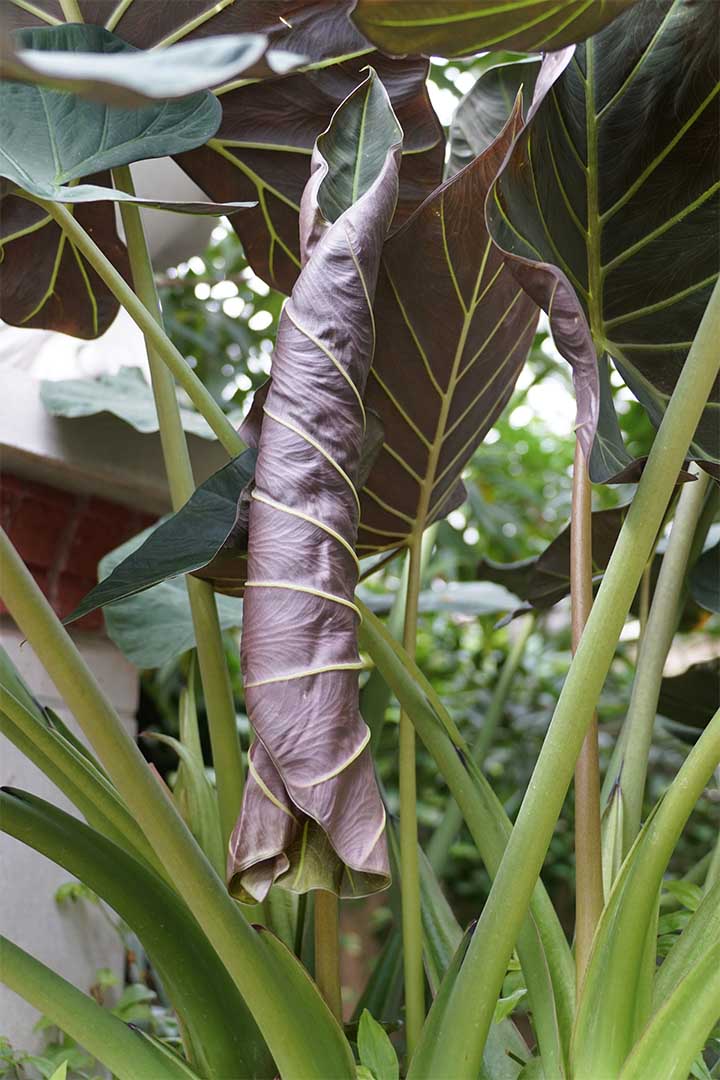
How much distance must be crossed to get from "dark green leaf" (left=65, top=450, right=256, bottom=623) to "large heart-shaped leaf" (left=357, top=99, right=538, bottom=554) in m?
0.20

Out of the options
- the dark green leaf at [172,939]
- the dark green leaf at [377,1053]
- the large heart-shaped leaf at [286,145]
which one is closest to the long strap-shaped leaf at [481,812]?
the dark green leaf at [377,1053]

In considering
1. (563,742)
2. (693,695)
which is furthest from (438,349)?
(693,695)

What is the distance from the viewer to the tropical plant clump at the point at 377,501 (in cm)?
54

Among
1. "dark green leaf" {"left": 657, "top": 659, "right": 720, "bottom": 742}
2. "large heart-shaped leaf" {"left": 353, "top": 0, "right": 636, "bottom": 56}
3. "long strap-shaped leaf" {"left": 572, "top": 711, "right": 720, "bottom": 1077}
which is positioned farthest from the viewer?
"dark green leaf" {"left": 657, "top": 659, "right": 720, "bottom": 742}

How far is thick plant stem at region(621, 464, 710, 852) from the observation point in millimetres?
757

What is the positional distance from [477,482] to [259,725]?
1.75m

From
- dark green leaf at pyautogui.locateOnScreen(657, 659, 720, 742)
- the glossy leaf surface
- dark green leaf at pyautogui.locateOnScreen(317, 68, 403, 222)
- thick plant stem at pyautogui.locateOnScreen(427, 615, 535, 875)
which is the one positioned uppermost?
the glossy leaf surface

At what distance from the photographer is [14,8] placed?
2.65ft

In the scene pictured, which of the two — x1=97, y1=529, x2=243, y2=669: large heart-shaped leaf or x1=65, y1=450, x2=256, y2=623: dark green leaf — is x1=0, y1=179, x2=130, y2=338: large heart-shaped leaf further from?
x1=65, y1=450, x2=256, y2=623: dark green leaf

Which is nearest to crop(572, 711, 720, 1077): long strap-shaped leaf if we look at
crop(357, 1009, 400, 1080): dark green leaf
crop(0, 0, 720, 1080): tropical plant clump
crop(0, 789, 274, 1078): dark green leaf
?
crop(0, 0, 720, 1080): tropical plant clump

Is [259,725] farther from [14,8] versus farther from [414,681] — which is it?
[14,8]

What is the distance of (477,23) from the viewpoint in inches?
19.1

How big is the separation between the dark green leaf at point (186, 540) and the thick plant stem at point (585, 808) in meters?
0.25

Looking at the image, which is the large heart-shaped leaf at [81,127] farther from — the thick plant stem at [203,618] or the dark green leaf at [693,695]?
the dark green leaf at [693,695]
